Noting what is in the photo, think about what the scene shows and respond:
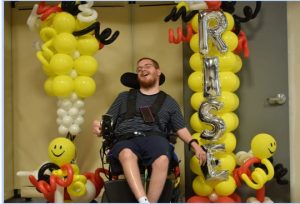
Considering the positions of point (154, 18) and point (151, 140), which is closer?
point (151, 140)

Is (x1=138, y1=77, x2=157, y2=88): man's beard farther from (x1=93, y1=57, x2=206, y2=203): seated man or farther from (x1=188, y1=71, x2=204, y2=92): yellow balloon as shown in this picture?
(x1=188, y1=71, x2=204, y2=92): yellow balloon

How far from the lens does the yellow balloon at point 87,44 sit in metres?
2.88

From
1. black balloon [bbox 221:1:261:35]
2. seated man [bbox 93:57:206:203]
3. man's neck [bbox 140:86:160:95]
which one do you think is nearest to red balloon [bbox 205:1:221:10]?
black balloon [bbox 221:1:261:35]

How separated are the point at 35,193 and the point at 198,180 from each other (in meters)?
1.63

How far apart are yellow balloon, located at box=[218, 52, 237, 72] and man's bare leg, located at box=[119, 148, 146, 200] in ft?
3.13

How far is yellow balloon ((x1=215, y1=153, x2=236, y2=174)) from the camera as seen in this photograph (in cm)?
274

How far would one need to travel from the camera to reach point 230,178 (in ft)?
9.08

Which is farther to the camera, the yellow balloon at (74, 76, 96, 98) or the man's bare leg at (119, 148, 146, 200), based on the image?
the yellow balloon at (74, 76, 96, 98)

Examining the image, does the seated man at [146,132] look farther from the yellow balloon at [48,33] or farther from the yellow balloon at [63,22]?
the yellow balloon at [48,33]

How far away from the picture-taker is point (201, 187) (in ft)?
9.30

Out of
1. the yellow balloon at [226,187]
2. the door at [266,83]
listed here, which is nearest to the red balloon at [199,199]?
the yellow balloon at [226,187]

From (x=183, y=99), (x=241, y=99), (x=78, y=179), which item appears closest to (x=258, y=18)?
(x=241, y=99)

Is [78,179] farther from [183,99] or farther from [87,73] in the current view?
[183,99]

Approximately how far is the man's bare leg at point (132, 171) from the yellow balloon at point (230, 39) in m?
1.09
